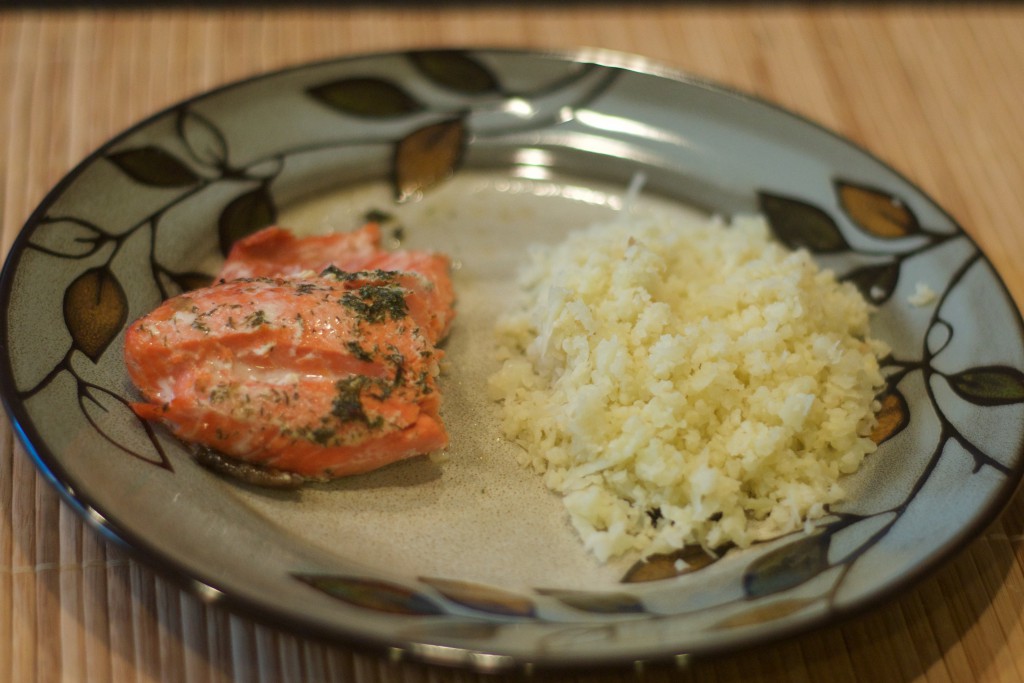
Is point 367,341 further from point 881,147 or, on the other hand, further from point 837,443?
point 881,147

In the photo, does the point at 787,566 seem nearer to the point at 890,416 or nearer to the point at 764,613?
the point at 764,613

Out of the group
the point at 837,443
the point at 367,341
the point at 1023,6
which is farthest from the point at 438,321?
the point at 1023,6

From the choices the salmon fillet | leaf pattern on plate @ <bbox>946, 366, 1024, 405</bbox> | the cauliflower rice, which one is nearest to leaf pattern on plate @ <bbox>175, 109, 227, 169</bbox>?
the salmon fillet

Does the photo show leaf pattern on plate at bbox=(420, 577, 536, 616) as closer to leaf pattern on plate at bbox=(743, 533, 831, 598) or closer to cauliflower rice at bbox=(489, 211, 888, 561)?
cauliflower rice at bbox=(489, 211, 888, 561)

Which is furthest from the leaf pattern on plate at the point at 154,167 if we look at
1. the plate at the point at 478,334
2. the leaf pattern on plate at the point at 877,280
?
the leaf pattern on plate at the point at 877,280

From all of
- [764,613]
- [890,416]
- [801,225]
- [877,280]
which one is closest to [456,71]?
[801,225]

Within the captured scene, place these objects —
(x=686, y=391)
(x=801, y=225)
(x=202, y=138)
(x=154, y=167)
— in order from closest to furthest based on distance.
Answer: (x=686, y=391) → (x=154, y=167) → (x=202, y=138) → (x=801, y=225)
